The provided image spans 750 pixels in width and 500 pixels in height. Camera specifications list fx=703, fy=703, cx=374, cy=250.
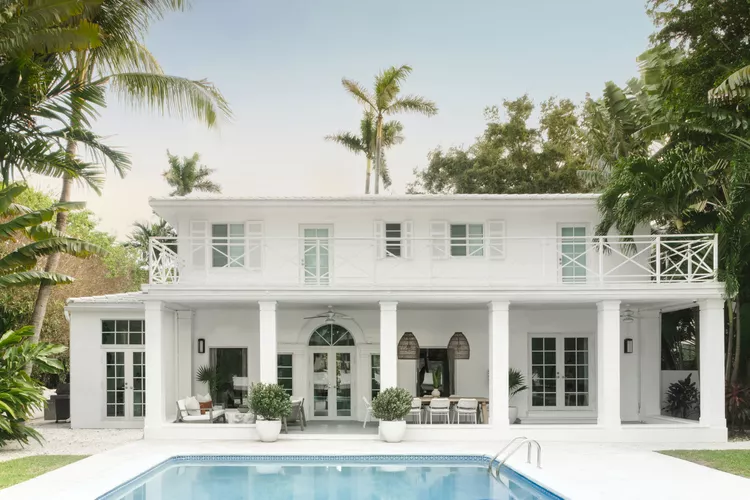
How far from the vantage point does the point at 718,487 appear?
10.6 m

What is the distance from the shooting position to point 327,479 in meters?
12.4

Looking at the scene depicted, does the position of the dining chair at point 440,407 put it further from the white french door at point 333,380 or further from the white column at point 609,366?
the white column at point 609,366

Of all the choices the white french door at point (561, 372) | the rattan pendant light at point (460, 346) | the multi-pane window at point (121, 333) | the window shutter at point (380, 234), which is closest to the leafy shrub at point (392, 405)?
the rattan pendant light at point (460, 346)

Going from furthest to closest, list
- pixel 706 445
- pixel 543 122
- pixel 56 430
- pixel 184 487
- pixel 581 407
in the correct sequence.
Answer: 1. pixel 543 122
2. pixel 581 407
3. pixel 56 430
4. pixel 706 445
5. pixel 184 487

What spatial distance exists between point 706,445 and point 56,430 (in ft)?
50.0

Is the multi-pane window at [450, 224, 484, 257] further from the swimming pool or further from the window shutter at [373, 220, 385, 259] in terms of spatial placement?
the swimming pool

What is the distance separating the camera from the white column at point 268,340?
52.2 feet

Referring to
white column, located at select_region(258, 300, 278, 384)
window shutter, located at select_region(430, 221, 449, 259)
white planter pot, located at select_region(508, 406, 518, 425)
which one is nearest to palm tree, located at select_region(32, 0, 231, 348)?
white column, located at select_region(258, 300, 278, 384)

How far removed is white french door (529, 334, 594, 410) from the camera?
1883 cm

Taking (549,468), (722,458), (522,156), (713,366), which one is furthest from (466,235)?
(522,156)

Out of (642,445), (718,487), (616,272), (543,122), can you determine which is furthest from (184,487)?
(543,122)

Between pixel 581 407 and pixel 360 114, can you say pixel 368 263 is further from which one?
pixel 360 114

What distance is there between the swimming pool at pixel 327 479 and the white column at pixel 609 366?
371 centimetres

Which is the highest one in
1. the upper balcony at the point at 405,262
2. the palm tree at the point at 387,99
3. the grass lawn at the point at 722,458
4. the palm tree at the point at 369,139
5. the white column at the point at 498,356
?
the palm tree at the point at 387,99
